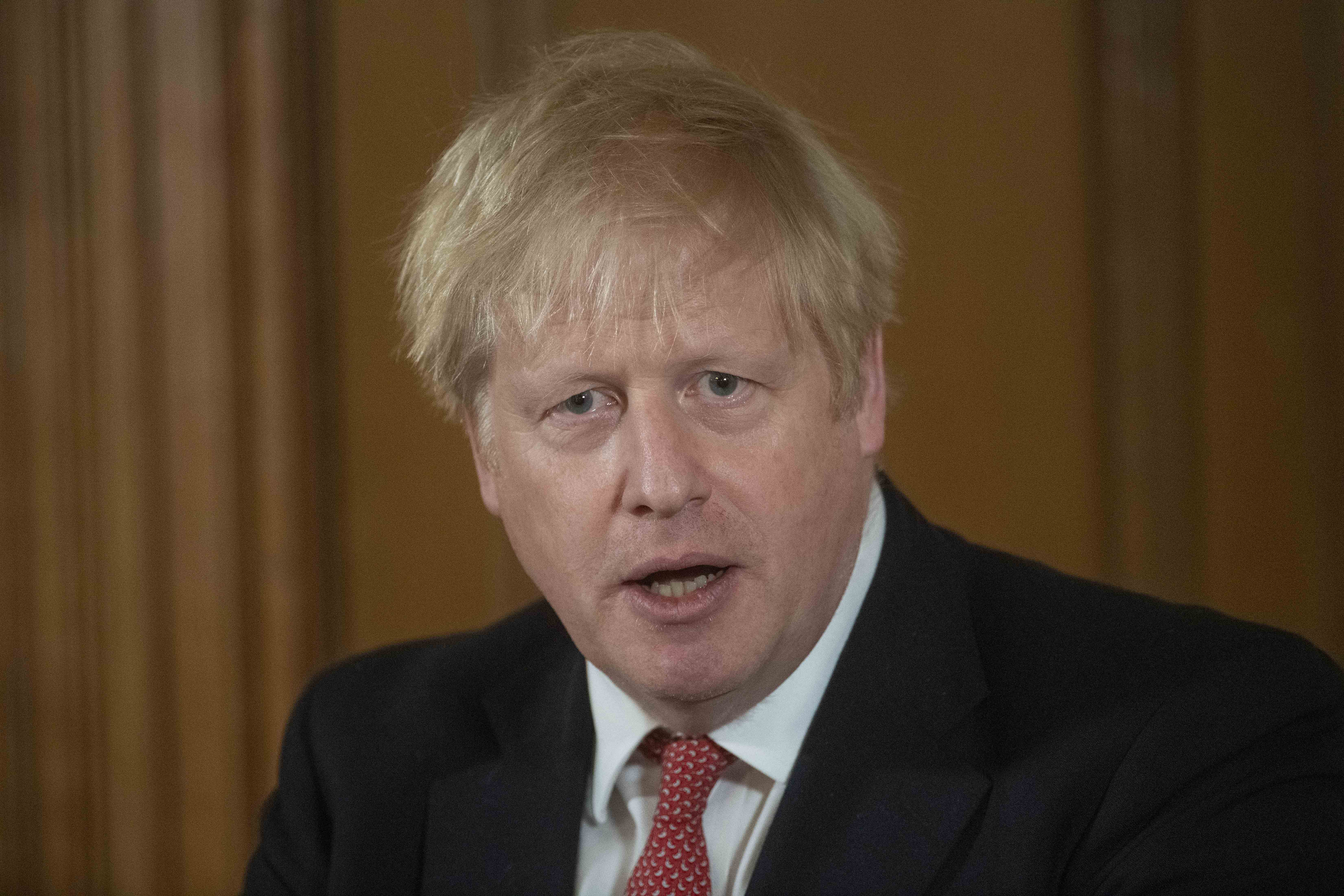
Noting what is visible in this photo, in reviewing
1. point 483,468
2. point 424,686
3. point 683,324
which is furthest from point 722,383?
point 424,686

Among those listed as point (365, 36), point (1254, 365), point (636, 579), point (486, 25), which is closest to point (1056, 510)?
point (1254, 365)

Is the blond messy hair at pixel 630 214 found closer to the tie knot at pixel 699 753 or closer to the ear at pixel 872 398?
the ear at pixel 872 398

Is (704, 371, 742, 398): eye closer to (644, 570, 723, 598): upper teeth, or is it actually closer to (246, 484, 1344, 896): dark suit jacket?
(644, 570, 723, 598): upper teeth

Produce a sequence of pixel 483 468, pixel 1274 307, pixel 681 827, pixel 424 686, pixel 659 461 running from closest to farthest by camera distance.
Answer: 1. pixel 659 461
2. pixel 681 827
3. pixel 483 468
4. pixel 424 686
5. pixel 1274 307

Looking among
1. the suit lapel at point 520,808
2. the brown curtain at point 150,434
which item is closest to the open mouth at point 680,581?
the suit lapel at point 520,808

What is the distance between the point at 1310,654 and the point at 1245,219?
34.7 inches

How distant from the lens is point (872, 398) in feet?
3.81

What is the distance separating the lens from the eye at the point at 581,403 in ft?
3.39

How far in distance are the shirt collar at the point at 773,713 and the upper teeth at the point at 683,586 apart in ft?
0.58

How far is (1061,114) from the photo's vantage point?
1.73m

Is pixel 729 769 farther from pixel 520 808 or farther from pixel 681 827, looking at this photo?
pixel 520 808

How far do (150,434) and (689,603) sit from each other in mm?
1151

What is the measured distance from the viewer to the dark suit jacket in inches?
37.0

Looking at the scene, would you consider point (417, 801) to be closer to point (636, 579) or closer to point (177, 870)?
point (636, 579)
